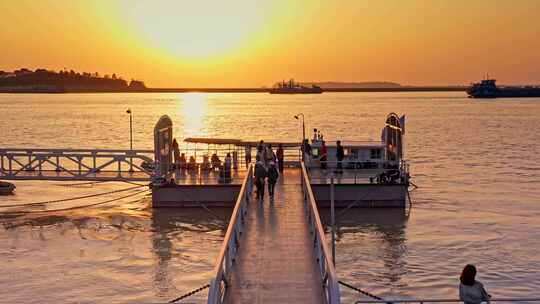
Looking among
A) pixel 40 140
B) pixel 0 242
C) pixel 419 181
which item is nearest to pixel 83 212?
pixel 0 242

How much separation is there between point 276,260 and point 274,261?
90 millimetres

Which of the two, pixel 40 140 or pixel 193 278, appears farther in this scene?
pixel 40 140

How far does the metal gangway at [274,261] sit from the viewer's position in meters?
12.2

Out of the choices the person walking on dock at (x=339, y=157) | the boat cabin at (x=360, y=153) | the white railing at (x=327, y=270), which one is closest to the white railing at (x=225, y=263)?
the white railing at (x=327, y=270)

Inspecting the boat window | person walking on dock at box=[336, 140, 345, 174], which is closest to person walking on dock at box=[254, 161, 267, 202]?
person walking on dock at box=[336, 140, 345, 174]

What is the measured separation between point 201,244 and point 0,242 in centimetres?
791

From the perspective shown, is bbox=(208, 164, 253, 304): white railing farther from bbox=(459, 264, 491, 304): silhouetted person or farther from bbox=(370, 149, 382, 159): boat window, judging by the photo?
bbox=(370, 149, 382, 159): boat window

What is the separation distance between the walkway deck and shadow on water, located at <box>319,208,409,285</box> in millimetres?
3347

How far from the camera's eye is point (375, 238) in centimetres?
2591

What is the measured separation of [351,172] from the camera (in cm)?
3316

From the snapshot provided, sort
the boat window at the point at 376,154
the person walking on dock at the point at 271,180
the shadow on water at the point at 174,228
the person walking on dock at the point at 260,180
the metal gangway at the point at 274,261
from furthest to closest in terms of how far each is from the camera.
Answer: the boat window at the point at 376,154 → the person walking on dock at the point at 271,180 → the shadow on water at the point at 174,228 → the person walking on dock at the point at 260,180 → the metal gangway at the point at 274,261

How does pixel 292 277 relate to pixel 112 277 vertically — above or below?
above

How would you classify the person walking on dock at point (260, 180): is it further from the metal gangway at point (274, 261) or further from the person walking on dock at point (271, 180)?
the metal gangway at point (274, 261)

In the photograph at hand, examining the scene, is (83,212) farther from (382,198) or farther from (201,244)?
(382,198)
